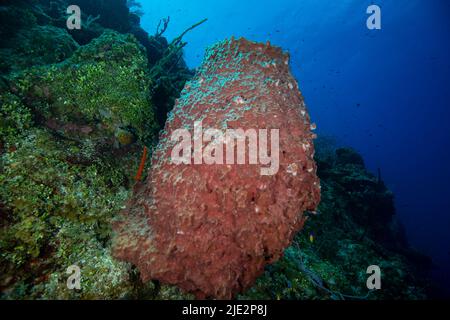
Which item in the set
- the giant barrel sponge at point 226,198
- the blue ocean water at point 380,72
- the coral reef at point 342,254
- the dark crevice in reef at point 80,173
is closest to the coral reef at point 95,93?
the dark crevice in reef at point 80,173

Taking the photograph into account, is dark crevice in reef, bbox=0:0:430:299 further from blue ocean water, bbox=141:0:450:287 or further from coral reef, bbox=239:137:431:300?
blue ocean water, bbox=141:0:450:287

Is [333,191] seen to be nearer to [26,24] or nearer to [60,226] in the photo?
[60,226]

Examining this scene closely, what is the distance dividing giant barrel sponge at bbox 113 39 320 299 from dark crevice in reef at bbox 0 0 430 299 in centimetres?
32

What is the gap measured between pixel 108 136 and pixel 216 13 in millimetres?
70654

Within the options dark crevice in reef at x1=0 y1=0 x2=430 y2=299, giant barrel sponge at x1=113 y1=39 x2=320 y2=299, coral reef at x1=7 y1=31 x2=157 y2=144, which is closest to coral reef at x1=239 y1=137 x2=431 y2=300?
dark crevice in reef at x1=0 y1=0 x2=430 y2=299

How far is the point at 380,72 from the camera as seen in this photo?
68.1 m

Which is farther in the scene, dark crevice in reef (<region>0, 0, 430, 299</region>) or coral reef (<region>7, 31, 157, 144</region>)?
coral reef (<region>7, 31, 157, 144</region>)

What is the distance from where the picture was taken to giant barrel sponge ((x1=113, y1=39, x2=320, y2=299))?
221cm

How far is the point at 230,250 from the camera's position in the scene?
88.7 inches

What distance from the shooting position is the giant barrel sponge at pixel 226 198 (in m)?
2.21

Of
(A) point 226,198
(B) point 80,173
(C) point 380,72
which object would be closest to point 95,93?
(B) point 80,173

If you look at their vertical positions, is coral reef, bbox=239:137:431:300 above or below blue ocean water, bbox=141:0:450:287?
below

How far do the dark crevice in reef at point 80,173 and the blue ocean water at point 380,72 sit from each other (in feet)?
98.1
